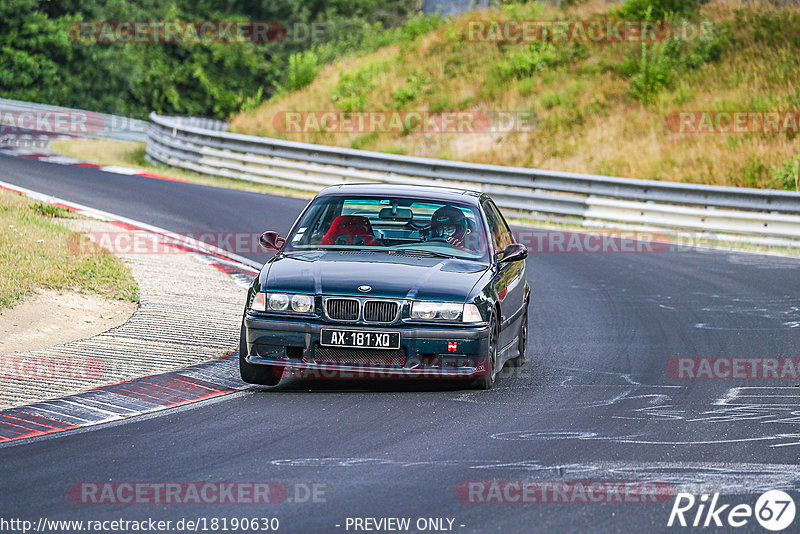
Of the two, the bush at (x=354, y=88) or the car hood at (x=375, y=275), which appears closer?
the car hood at (x=375, y=275)

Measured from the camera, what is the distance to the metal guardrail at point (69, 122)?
36812mm

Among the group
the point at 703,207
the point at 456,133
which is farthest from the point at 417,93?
the point at 703,207

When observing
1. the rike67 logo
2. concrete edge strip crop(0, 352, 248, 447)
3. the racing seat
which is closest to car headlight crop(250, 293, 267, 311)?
concrete edge strip crop(0, 352, 248, 447)

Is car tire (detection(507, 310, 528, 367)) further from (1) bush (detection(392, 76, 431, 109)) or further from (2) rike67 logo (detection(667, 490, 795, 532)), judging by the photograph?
(1) bush (detection(392, 76, 431, 109))

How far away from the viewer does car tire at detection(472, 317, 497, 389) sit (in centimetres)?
910

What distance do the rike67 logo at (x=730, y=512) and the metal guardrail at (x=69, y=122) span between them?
32.4 metres

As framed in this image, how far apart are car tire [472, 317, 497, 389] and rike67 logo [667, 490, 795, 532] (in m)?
2.94

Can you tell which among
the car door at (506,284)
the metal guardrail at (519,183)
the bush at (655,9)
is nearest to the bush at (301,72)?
the metal guardrail at (519,183)

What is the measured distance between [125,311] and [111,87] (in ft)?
138

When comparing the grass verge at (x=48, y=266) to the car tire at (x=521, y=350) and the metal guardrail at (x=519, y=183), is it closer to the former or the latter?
the car tire at (x=521, y=350)

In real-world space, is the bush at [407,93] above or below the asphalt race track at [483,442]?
above

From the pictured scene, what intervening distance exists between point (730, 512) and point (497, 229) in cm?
515

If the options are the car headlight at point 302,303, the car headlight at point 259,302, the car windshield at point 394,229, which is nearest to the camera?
the car headlight at point 302,303

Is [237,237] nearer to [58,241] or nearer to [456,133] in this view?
[58,241]
